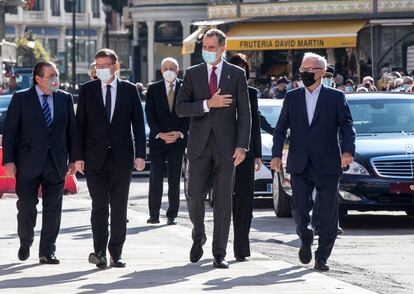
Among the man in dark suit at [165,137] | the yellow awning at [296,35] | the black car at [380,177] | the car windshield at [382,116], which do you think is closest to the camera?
the black car at [380,177]

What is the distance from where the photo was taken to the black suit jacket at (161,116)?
17797 mm

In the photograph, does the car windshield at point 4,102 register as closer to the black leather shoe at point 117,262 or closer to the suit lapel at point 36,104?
the suit lapel at point 36,104

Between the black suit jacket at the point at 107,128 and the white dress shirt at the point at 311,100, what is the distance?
144 cm

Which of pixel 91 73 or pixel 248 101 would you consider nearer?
pixel 248 101

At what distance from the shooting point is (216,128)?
505 inches

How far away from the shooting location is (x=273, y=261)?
44.2 ft

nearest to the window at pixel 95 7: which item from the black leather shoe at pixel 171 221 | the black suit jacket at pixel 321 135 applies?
the black leather shoe at pixel 171 221

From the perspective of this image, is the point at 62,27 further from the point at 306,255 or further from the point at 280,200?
the point at 306,255

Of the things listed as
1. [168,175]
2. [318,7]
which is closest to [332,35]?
[318,7]

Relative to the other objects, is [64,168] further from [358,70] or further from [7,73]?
[7,73]

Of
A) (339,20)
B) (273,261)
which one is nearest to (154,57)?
(339,20)

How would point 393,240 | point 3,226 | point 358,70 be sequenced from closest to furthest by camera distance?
1. point 393,240
2. point 3,226
3. point 358,70

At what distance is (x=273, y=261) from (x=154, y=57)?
60830 mm

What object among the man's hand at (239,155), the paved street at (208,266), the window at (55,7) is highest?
the window at (55,7)
